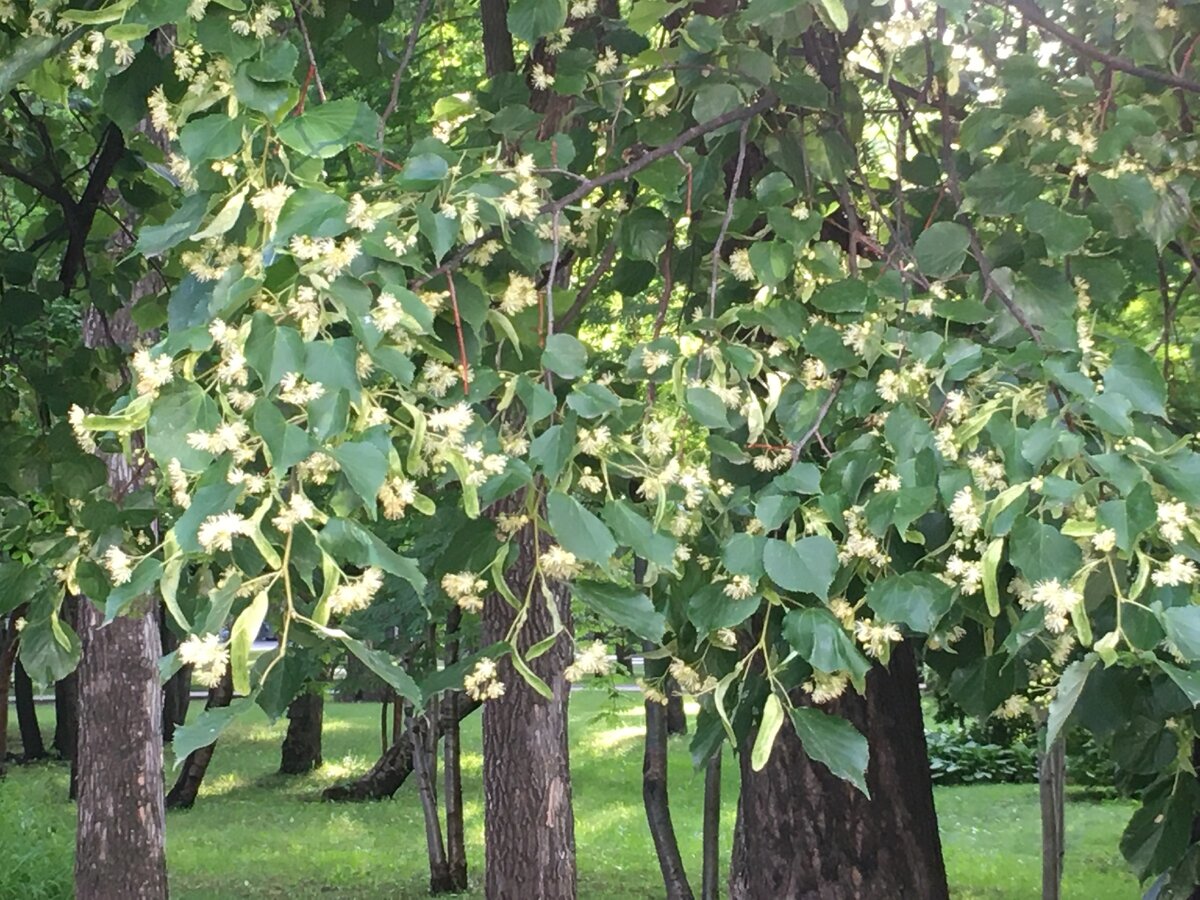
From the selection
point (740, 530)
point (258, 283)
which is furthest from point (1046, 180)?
point (258, 283)

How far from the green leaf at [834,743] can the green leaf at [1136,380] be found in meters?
0.60

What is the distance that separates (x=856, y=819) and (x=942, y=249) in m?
2.28

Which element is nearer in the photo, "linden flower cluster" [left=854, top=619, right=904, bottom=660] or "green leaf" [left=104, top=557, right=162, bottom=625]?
"green leaf" [left=104, top=557, right=162, bottom=625]

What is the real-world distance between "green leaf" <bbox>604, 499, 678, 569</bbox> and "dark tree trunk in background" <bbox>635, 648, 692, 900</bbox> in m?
6.05

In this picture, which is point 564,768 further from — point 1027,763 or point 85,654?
point 1027,763

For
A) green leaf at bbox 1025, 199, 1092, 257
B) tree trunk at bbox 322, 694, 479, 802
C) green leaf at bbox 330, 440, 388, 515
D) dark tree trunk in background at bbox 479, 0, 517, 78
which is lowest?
tree trunk at bbox 322, 694, 479, 802

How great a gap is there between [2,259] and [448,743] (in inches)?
307

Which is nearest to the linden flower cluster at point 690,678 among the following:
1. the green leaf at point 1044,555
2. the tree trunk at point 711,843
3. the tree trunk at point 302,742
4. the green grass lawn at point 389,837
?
the green leaf at point 1044,555

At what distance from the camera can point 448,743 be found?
1048 cm

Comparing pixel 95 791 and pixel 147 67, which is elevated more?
pixel 147 67

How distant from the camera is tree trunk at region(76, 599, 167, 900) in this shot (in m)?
6.11

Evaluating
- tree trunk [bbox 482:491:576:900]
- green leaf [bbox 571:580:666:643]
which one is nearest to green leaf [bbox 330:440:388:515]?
green leaf [bbox 571:580:666:643]

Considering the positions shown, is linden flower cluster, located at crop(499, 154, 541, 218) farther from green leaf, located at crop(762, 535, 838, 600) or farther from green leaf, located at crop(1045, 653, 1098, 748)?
green leaf, located at crop(1045, 653, 1098, 748)

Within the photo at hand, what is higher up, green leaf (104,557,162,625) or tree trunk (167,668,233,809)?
green leaf (104,557,162,625)
